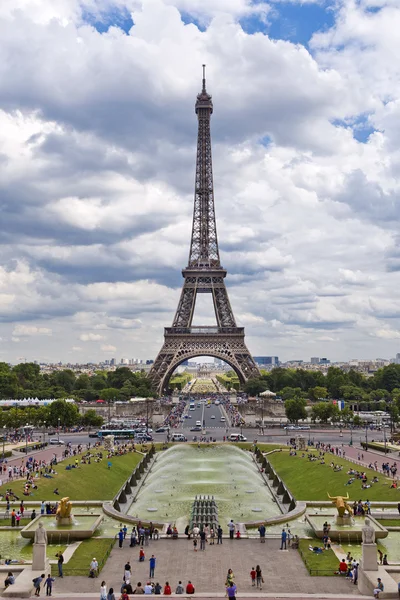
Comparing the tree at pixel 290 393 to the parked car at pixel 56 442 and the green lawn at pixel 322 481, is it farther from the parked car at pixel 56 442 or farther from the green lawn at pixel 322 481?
the green lawn at pixel 322 481

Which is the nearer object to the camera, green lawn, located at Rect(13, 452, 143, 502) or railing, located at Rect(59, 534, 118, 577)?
railing, located at Rect(59, 534, 118, 577)

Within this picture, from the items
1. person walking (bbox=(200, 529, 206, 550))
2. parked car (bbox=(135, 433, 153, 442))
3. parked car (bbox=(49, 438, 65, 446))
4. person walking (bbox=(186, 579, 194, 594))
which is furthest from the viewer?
parked car (bbox=(135, 433, 153, 442))

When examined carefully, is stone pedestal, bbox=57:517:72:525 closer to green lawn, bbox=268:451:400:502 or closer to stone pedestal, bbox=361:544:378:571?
stone pedestal, bbox=361:544:378:571

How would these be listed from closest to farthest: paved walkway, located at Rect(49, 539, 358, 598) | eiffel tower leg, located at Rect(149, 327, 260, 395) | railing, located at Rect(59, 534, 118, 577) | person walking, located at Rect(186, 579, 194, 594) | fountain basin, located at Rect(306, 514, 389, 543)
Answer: person walking, located at Rect(186, 579, 194, 594), paved walkway, located at Rect(49, 539, 358, 598), railing, located at Rect(59, 534, 118, 577), fountain basin, located at Rect(306, 514, 389, 543), eiffel tower leg, located at Rect(149, 327, 260, 395)

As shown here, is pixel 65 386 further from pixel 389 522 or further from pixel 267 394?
pixel 389 522

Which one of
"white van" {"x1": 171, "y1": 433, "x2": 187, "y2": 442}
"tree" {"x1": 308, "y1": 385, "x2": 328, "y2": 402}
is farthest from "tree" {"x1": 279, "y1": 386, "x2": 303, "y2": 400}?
"white van" {"x1": 171, "y1": 433, "x2": 187, "y2": 442}

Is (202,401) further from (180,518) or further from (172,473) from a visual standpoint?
(180,518)
